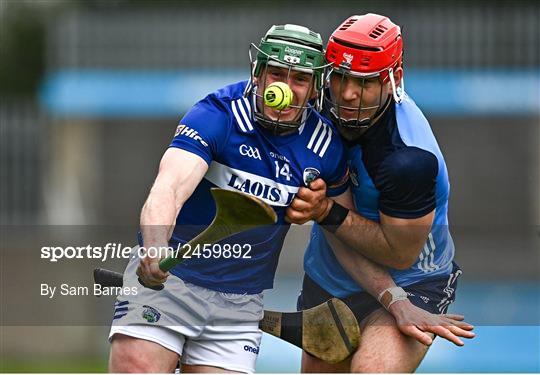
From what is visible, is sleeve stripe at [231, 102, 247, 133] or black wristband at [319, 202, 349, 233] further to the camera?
black wristband at [319, 202, 349, 233]

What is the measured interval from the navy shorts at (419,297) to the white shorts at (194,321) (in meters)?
0.41

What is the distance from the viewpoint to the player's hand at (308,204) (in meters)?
5.25

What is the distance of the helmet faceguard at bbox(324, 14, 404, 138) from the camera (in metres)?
5.27

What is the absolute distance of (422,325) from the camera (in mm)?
5578

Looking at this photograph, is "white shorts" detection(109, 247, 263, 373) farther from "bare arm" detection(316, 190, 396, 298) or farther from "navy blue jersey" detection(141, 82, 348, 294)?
"bare arm" detection(316, 190, 396, 298)

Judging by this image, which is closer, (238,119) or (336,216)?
(238,119)

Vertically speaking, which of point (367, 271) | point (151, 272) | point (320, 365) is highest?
point (151, 272)

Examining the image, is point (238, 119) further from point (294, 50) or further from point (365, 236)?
point (365, 236)

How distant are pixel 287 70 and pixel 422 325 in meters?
1.32

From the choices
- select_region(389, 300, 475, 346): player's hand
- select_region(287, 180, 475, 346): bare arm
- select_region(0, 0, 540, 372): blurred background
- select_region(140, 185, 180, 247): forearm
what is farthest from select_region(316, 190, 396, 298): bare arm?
select_region(0, 0, 540, 372): blurred background

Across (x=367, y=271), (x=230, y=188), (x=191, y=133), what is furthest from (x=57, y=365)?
(x=191, y=133)

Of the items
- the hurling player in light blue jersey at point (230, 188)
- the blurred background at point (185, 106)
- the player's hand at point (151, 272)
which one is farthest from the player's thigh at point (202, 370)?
the blurred background at point (185, 106)

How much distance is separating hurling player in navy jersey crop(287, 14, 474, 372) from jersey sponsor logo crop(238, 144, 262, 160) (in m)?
0.25

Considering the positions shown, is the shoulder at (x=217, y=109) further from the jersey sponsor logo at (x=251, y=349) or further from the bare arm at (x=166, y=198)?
the jersey sponsor logo at (x=251, y=349)
